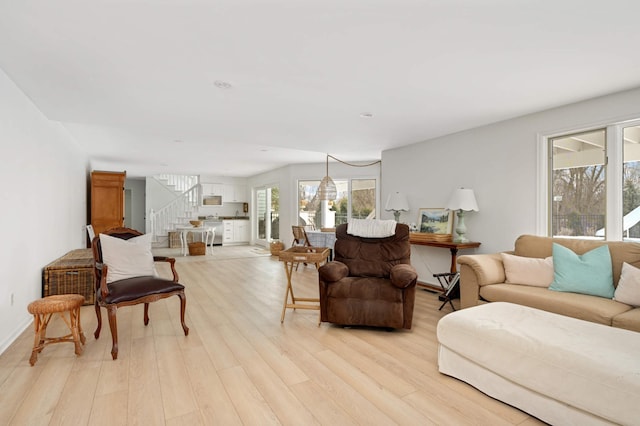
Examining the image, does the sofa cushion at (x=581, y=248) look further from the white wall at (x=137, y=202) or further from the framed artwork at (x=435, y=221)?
the white wall at (x=137, y=202)

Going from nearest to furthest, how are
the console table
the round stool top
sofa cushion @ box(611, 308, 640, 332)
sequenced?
sofa cushion @ box(611, 308, 640, 332), the round stool top, the console table

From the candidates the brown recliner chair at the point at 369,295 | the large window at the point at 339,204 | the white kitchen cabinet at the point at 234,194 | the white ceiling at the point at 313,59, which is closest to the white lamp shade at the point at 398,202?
the white ceiling at the point at 313,59

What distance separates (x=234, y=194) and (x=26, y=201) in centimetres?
791

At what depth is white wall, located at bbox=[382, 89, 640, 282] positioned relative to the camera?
345 centimetres

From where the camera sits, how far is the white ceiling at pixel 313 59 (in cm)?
189

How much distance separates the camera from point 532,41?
221cm

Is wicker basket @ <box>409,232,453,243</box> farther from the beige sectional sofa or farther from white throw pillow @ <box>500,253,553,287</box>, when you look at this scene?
white throw pillow @ <box>500,253,553,287</box>

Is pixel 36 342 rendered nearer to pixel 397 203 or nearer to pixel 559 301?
pixel 559 301

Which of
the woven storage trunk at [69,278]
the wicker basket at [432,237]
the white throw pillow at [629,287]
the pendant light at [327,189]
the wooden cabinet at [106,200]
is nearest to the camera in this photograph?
the white throw pillow at [629,287]

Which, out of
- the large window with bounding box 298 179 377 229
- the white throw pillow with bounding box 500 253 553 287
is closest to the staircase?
Result: the large window with bounding box 298 179 377 229

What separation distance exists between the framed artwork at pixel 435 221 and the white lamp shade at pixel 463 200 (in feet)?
1.69

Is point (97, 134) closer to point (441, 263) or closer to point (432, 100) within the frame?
point (432, 100)

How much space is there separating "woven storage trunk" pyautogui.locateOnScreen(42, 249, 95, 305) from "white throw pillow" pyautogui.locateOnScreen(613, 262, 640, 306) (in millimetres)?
5203

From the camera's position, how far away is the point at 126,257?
309 centimetres
